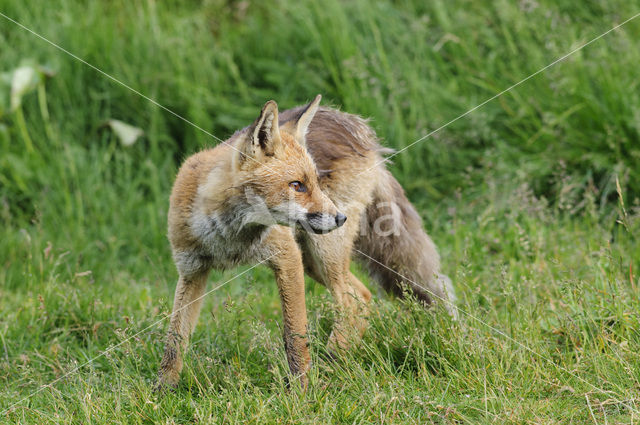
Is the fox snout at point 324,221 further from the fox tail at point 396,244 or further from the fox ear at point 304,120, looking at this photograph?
the fox tail at point 396,244

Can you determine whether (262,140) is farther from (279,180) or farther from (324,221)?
(324,221)

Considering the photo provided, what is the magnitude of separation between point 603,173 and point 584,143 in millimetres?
299

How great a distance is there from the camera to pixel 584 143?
625cm

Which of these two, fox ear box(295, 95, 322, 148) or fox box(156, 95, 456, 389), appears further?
fox ear box(295, 95, 322, 148)

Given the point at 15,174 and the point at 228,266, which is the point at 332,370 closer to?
the point at 228,266

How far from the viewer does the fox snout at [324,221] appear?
12.4 feet

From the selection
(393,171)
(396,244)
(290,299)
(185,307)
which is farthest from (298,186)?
(393,171)

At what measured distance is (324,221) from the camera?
12.5 feet

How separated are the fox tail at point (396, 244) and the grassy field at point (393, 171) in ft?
0.85

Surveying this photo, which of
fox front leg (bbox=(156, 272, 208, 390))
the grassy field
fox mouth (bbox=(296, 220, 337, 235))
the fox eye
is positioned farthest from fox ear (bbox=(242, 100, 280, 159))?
fox front leg (bbox=(156, 272, 208, 390))

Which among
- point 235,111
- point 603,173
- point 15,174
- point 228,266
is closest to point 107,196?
point 15,174

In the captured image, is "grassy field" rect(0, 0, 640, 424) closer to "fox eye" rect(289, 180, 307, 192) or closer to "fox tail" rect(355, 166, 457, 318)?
"fox tail" rect(355, 166, 457, 318)

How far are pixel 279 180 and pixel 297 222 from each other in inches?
9.5

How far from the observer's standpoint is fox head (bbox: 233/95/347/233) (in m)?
3.85
